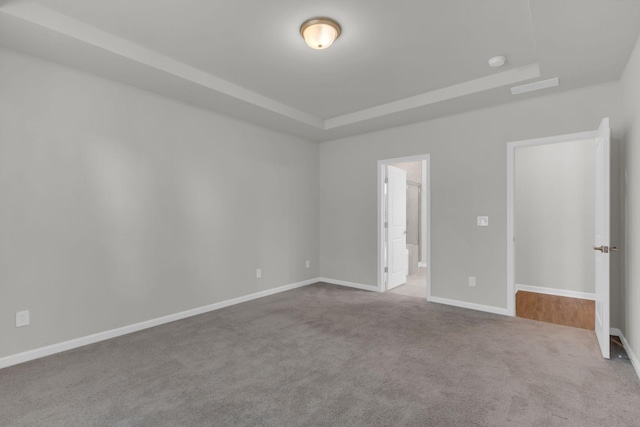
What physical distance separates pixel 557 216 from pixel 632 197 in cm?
250

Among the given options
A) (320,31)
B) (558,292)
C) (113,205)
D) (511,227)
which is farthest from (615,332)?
(113,205)

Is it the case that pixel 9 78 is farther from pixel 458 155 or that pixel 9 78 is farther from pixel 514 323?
pixel 514 323

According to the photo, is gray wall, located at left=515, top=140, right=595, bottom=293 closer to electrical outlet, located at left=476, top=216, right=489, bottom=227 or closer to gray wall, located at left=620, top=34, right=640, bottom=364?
electrical outlet, located at left=476, top=216, right=489, bottom=227

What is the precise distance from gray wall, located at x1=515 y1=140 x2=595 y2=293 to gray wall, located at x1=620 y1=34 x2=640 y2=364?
73.8 inches

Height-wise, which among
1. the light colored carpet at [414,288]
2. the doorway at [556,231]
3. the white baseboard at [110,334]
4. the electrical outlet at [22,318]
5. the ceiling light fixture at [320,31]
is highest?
the ceiling light fixture at [320,31]

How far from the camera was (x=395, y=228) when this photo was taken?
5539mm

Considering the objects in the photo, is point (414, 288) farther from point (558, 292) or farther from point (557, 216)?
point (557, 216)

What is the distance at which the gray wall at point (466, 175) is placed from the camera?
11.9 feet

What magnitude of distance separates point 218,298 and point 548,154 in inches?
212

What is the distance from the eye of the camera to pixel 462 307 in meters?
4.31

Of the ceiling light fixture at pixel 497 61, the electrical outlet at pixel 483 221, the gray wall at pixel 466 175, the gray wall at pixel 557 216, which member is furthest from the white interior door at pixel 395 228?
the ceiling light fixture at pixel 497 61

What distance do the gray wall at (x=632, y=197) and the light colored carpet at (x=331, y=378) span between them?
39 centimetres

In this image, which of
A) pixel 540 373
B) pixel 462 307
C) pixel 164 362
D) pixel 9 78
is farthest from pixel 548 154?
pixel 9 78

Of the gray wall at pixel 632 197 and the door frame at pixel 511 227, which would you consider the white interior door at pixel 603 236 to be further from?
the door frame at pixel 511 227
